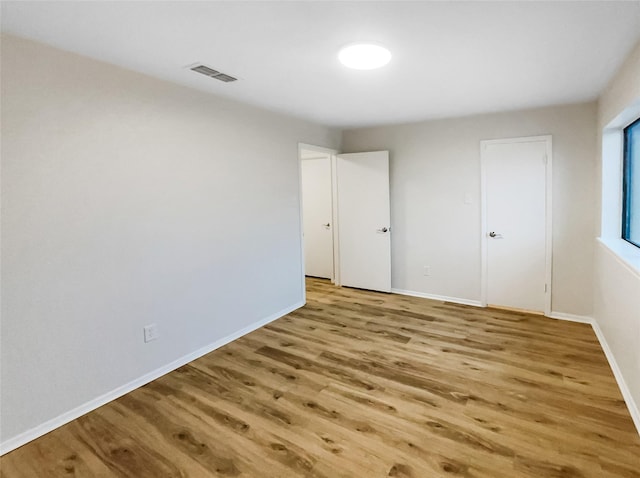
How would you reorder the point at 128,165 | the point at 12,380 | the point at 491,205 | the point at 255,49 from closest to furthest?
the point at 12,380 → the point at 255,49 → the point at 128,165 → the point at 491,205

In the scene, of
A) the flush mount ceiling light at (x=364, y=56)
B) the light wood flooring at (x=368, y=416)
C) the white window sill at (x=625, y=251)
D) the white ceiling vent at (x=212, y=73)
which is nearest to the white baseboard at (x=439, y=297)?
the light wood flooring at (x=368, y=416)

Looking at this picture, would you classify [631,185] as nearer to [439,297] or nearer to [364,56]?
[439,297]

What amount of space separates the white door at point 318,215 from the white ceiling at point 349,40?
2586 mm

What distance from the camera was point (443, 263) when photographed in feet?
14.9

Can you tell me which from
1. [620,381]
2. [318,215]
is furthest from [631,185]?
[318,215]

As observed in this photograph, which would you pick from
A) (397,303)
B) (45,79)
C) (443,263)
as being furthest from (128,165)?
(443,263)

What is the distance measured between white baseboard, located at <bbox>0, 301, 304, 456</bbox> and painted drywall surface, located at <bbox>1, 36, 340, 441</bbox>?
0.04m

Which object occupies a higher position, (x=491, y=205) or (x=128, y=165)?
(x=128, y=165)

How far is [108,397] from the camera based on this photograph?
243 cm

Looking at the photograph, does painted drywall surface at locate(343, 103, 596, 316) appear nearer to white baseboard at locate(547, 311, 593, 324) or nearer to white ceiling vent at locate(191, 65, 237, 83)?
white baseboard at locate(547, 311, 593, 324)

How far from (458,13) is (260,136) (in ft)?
7.56

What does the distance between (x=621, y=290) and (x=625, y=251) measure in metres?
0.39

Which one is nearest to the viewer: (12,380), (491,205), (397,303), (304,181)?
(12,380)

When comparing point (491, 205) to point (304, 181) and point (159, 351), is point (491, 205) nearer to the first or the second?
point (304, 181)
